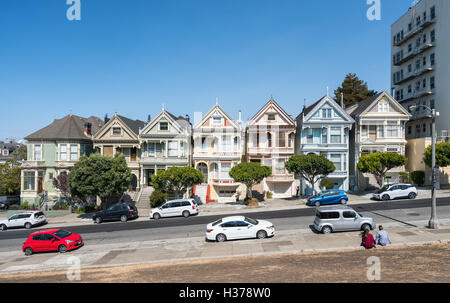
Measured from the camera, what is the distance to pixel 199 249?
20.3 meters

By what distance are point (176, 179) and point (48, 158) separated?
20742mm

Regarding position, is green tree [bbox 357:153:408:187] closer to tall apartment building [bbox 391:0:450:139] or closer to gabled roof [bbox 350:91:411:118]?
gabled roof [bbox 350:91:411:118]

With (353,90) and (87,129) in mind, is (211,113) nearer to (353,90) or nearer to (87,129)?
(87,129)

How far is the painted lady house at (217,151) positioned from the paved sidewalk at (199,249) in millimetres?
17667

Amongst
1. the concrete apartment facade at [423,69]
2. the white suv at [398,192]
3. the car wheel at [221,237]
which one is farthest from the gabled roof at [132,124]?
the concrete apartment facade at [423,69]

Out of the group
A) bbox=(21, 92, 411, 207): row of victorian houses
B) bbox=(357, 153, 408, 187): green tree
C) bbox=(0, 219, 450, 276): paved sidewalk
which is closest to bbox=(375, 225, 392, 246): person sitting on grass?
bbox=(0, 219, 450, 276): paved sidewalk

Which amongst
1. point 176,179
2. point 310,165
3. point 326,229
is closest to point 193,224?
point 176,179

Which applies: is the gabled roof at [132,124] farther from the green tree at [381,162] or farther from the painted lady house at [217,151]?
the green tree at [381,162]

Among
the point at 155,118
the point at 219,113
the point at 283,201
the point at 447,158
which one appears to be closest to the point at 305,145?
the point at 283,201

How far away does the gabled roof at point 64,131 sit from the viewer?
42656mm

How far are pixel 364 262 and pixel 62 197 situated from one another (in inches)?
1522
